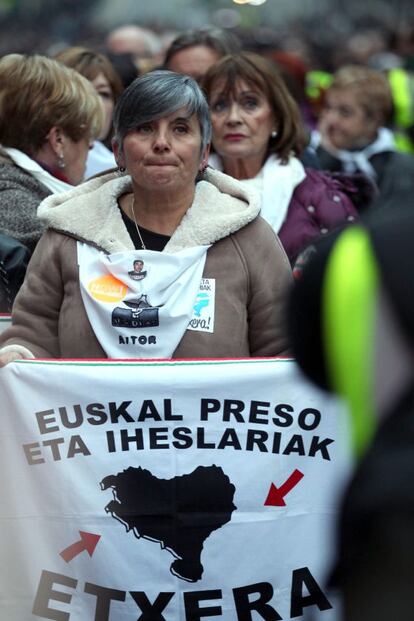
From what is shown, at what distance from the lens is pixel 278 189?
227 inches

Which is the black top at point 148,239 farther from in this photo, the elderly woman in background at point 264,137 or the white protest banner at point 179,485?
the elderly woman in background at point 264,137

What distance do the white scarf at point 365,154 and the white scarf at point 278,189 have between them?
2576 millimetres

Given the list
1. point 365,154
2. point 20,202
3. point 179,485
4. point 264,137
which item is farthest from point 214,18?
point 179,485

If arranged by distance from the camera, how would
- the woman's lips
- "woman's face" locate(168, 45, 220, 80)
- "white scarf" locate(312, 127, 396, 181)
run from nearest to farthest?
the woman's lips → "woman's face" locate(168, 45, 220, 80) → "white scarf" locate(312, 127, 396, 181)

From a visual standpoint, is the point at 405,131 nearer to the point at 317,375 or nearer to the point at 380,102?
the point at 380,102

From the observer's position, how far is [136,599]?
4.16 meters

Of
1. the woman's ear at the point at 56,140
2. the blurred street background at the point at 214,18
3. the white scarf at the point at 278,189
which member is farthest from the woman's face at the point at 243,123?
the blurred street background at the point at 214,18

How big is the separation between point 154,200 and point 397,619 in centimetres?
271

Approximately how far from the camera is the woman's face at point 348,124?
359 inches

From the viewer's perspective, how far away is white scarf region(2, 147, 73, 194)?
17.4 feet

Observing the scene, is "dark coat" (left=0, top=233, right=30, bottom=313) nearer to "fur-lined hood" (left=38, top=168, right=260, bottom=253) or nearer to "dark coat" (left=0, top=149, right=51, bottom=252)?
"dark coat" (left=0, top=149, right=51, bottom=252)

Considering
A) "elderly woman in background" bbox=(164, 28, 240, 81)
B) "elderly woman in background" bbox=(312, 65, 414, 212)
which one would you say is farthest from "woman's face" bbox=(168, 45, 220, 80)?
"elderly woman in background" bbox=(312, 65, 414, 212)

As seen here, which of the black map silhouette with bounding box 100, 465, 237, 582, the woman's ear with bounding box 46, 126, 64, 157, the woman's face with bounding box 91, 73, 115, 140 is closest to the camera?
the black map silhouette with bounding box 100, 465, 237, 582

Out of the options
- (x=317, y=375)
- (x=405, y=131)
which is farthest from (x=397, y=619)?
(x=405, y=131)
